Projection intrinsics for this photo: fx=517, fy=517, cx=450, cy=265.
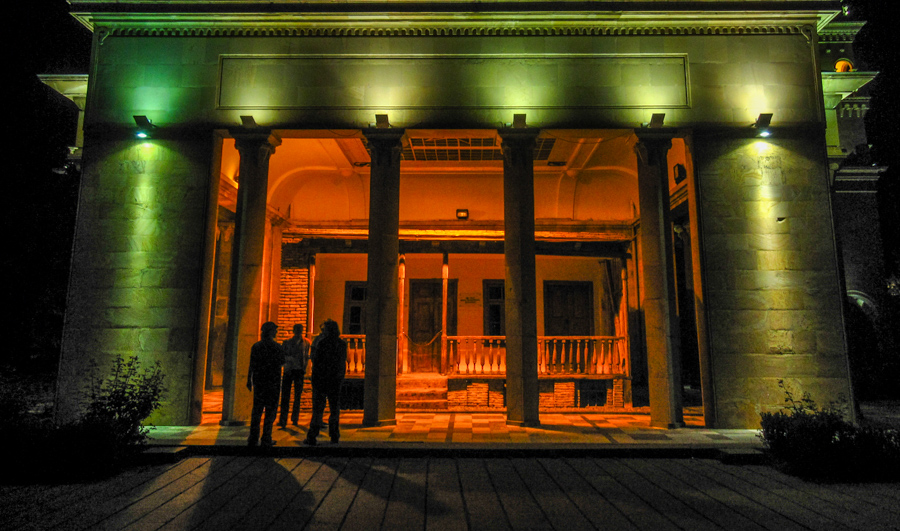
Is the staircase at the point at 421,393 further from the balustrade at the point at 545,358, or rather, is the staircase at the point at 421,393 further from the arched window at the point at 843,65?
the arched window at the point at 843,65

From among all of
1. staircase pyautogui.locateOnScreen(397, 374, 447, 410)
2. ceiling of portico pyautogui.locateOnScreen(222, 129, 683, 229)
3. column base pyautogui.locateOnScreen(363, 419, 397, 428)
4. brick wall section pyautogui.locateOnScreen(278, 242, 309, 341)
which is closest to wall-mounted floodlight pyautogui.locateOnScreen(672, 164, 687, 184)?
ceiling of portico pyautogui.locateOnScreen(222, 129, 683, 229)

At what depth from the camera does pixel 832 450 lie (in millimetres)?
5441

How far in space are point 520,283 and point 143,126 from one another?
25.0 feet

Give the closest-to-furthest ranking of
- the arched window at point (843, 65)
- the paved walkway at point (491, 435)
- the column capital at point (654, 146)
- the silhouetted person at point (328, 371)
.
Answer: the paved walkway at point (491, 435) < the silhouetted person at point (328, 371) < the column capital at point (654, 146) < the arched window at point (843, 65)

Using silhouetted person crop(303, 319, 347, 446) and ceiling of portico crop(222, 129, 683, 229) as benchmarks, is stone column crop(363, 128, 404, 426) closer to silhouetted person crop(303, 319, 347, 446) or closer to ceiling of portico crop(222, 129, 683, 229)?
silhouetted person crop(303, 319, 347, 446)

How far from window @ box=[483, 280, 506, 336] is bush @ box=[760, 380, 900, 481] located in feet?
32.4

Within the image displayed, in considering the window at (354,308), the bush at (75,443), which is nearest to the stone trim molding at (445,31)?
the bush at (75,443)

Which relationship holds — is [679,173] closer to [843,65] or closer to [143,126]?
[843,65]

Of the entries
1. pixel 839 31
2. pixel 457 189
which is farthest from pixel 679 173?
pixel 457 189

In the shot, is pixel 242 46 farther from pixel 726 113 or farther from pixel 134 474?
pixel 726 113

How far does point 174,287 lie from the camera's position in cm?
939

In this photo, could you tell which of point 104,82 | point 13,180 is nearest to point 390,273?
point 104,82

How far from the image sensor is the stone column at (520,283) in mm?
9156

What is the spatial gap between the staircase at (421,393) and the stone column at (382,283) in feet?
8.97
